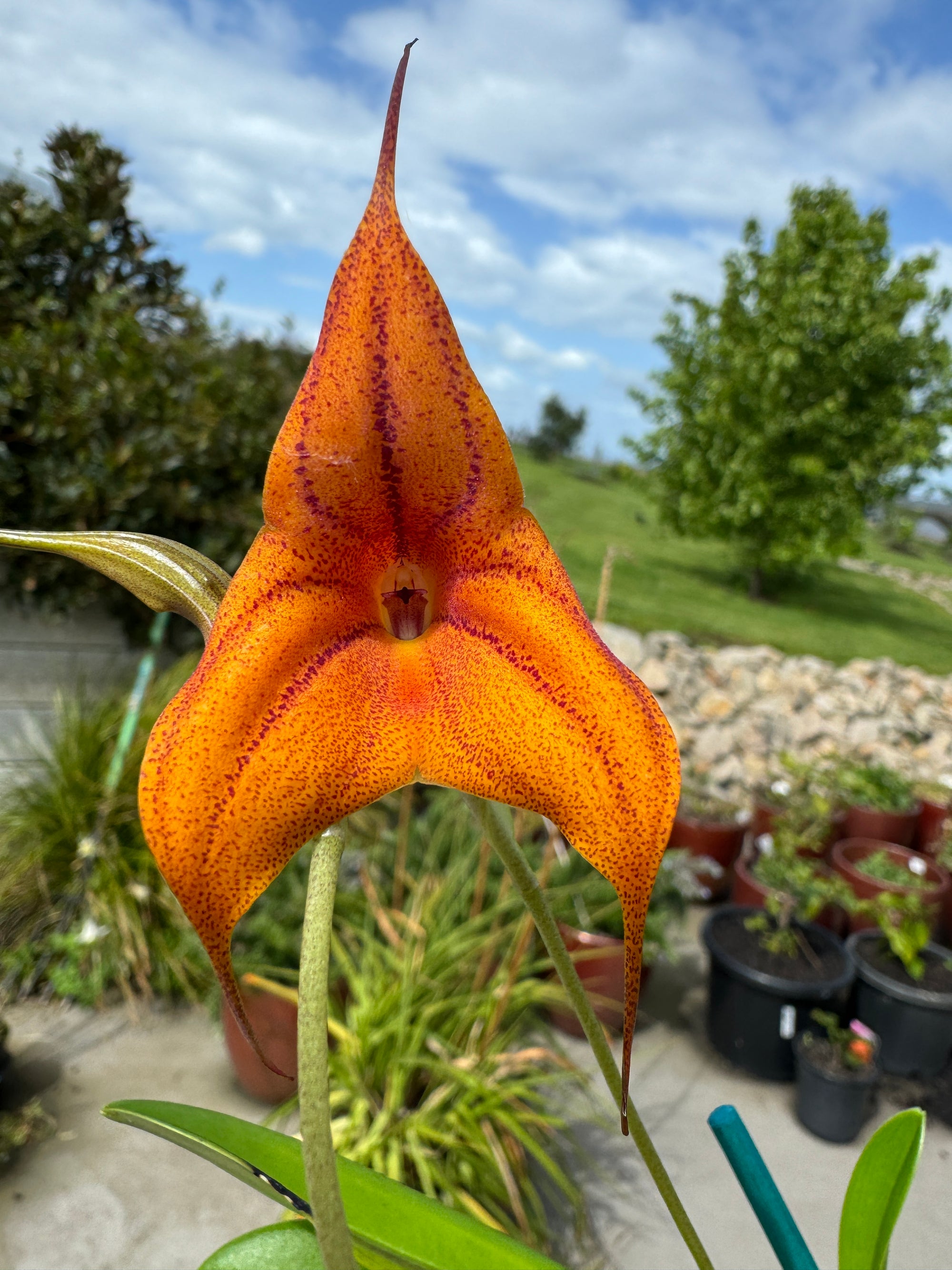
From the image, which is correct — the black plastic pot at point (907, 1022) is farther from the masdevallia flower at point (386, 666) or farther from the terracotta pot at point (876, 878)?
the masdevallia flower at point (386, 666)

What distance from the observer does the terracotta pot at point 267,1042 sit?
2658 millimetres

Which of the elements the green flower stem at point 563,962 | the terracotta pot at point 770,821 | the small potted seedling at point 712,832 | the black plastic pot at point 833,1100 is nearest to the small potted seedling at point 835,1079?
the black plastic pot at point 833,1100

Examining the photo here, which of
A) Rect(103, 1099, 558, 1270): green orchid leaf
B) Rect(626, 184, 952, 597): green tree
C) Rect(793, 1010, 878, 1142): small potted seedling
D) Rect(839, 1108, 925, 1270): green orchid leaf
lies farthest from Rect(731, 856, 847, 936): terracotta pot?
Rect(626, 184, 952, 597): green tree

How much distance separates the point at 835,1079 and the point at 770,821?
211cm

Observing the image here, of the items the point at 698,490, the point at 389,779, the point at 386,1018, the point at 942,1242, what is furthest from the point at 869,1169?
the point at 698,490

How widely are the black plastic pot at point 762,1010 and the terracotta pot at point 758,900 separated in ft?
2.08

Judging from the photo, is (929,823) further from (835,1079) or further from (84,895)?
(84,895)

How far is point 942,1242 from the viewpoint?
8.29 ft

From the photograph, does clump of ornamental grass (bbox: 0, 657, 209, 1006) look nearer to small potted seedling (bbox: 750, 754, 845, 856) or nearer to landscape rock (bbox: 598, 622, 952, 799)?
small potted seedling (bbox: 750, 754, 845, 856)

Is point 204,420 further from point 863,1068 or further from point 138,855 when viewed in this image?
point 863,1068

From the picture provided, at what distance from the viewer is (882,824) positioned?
4969 millimetres

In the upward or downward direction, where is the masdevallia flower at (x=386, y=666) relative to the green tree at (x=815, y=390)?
downward

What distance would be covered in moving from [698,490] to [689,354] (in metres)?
2.38

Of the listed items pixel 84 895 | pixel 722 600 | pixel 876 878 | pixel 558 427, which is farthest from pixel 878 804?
pixel 558 427
